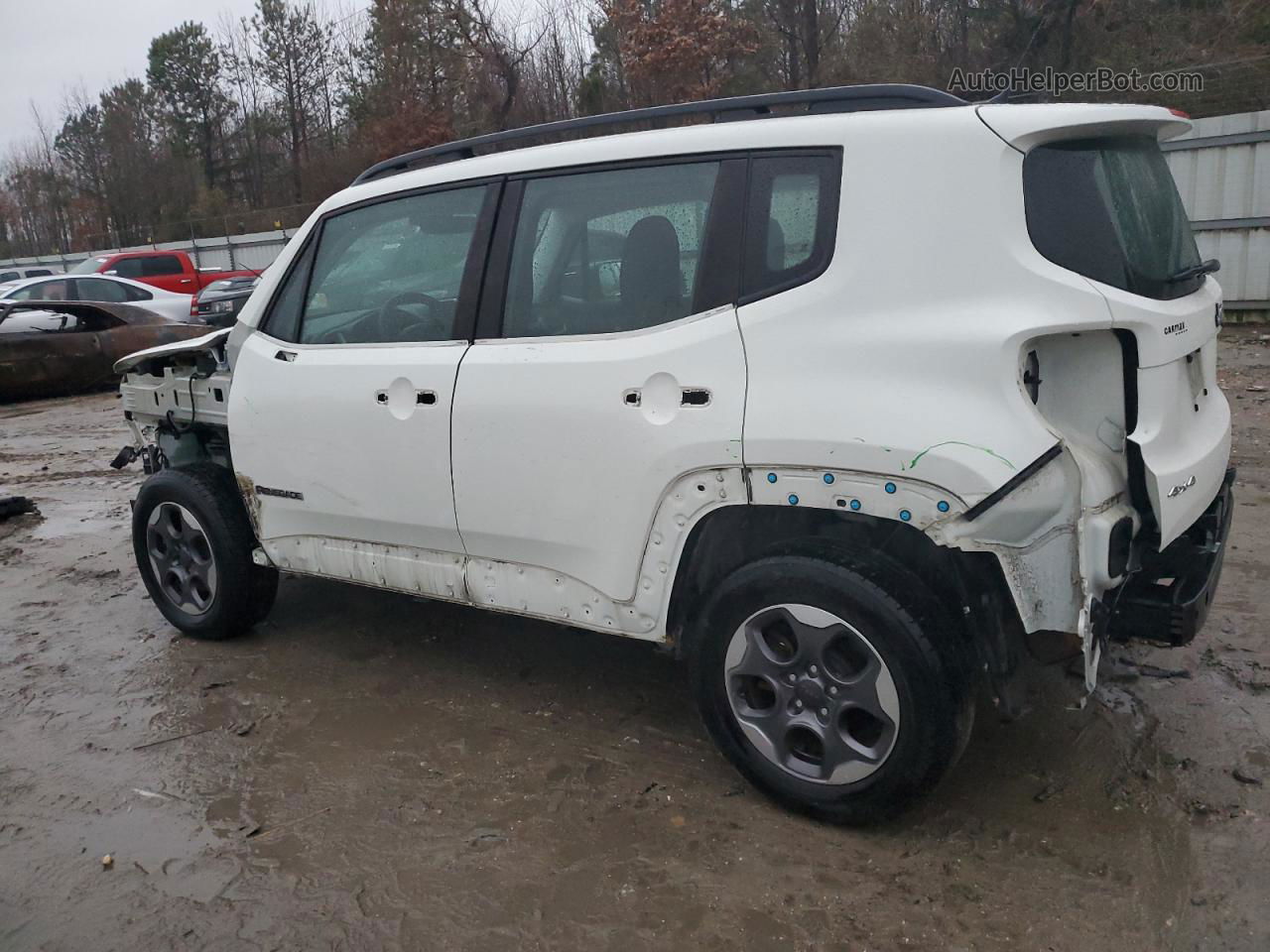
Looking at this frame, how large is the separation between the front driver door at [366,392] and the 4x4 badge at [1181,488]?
214 cm

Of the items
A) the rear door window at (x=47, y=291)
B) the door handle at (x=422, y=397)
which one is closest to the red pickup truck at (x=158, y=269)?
the rear door window at (x=47, y=291)

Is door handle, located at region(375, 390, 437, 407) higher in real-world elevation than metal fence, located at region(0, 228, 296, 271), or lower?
lower

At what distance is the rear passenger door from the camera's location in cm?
302

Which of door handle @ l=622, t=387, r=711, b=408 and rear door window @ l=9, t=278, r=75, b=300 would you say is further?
rear door window @ l=9, t=278, r=75, b=300

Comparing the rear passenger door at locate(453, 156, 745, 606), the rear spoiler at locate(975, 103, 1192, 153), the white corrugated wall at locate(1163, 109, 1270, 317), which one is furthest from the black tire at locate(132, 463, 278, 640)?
the white corrugated wall at locate(1163, 109, 1270, 317)

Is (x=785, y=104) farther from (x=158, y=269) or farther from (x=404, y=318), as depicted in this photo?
(x=158, y=269)

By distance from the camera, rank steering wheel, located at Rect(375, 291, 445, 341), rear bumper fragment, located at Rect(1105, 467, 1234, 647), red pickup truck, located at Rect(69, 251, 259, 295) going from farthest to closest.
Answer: red pickup truck, located at Rect(69, 251, 259, 295) → steering wheel, located at Rect(375, 291, 445, 341) → rear bumper fragment, located at Rect(1105, 467, 1234, 647)

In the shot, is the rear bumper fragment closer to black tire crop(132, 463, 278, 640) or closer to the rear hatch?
the rear hatch

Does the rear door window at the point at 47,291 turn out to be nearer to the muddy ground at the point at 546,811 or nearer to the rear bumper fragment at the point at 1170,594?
the muddy ground at the point at 546,811

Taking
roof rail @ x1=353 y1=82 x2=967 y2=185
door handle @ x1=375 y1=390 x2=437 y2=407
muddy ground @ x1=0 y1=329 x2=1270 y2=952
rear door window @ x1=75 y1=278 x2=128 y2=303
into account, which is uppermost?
roof rail @ x1=353 y1=82 x2=967 y2=185

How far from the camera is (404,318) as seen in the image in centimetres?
379

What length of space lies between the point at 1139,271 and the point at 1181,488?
0.58m

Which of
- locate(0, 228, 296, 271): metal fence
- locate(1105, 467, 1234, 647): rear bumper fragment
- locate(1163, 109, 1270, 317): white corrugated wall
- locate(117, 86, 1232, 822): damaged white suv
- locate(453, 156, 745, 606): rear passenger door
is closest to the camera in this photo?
locate(117, 86, 1232, 822): damaged white suv

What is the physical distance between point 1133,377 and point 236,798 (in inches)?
114
